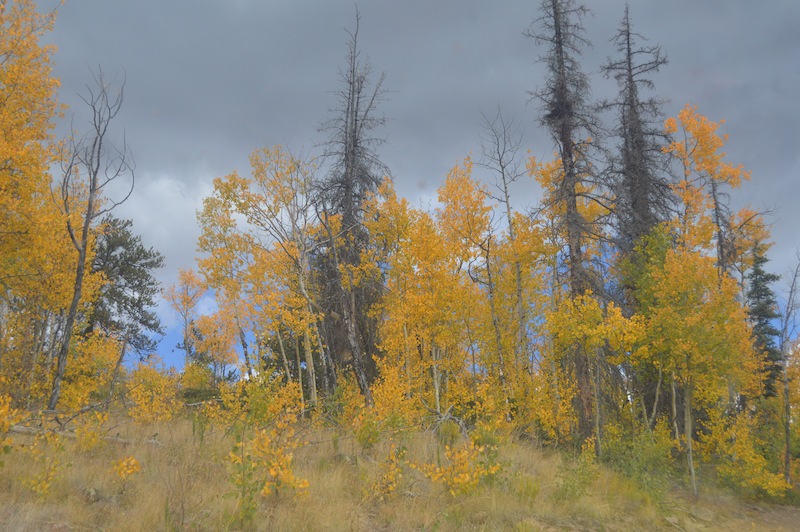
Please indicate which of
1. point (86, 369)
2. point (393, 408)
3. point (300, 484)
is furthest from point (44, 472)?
point (86, 369)

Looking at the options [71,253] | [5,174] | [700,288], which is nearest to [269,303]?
[71,253]

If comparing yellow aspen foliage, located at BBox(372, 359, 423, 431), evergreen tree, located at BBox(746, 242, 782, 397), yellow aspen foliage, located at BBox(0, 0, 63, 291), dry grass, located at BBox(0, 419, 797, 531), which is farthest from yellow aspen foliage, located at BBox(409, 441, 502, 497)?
evergreen tree, located at BBox(746, 242, 782, 397)

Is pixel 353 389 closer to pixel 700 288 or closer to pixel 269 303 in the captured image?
pixel 269 303

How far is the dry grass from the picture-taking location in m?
5.16

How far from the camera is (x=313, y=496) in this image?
643 cm

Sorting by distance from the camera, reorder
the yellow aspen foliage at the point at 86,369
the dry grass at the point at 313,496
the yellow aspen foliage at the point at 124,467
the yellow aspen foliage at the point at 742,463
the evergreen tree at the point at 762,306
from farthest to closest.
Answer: the evergreen tree at the point at 762,306
the yellow aspen foliage at the point at 742,463
the yellow aspen foliage at the point at 86,369
the yellow aspen foliage at the point at 124,467
the dry grass at the point at 313,496

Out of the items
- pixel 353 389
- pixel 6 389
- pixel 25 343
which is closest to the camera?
pixel 6 389

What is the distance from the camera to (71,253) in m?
12.3

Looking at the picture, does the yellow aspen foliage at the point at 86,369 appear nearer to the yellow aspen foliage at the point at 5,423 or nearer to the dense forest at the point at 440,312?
the dense forest at the point at 440,312

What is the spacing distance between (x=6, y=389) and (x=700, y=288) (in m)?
17.5

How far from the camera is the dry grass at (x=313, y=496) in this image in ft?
16.9

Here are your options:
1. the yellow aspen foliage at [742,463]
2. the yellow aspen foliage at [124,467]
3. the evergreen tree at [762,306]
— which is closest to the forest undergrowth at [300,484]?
the yellow aspen foliage at [124,467]

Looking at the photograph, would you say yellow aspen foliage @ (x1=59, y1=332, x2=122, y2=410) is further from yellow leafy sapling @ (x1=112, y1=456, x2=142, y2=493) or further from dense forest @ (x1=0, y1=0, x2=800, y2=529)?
yellow leafy sapling @ (x1=112, y1=456, x2=142, y2=493)

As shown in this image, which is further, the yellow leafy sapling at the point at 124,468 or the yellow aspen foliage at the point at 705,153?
the yellow aspen foliage at the point at 705,153
